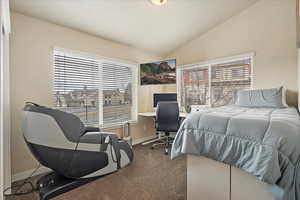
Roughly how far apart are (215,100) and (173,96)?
94cm

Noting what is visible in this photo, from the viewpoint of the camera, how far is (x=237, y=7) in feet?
→ 9.87

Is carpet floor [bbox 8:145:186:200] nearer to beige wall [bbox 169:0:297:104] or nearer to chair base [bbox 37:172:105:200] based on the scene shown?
chair base [bbox 37:172:105:200]

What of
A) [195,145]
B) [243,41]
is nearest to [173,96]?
[243,41]

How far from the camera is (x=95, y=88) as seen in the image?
314cm

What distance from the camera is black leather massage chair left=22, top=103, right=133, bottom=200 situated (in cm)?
158

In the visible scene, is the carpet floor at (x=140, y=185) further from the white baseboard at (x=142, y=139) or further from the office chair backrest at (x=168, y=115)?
the white baseboard at (x=142, y=139)

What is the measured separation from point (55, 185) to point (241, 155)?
6.27 ft

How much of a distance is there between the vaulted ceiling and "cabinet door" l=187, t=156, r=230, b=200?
235 centimetres

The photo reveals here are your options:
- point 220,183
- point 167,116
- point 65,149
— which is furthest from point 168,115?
point 65,149

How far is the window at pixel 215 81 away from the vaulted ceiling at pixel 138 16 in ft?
2.74

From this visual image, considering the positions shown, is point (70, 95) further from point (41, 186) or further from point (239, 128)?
point (239, 128)

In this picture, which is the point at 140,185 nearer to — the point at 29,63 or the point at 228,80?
the point at 29,63

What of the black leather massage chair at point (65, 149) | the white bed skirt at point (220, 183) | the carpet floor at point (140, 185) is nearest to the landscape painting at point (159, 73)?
the carpet floor at point (140, 185)

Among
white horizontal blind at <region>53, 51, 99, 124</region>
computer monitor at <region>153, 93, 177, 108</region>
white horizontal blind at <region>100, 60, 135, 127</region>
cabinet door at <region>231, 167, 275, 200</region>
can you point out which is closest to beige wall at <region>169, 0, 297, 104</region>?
computer monitor at <region>153, 93, 177, 108</region>
